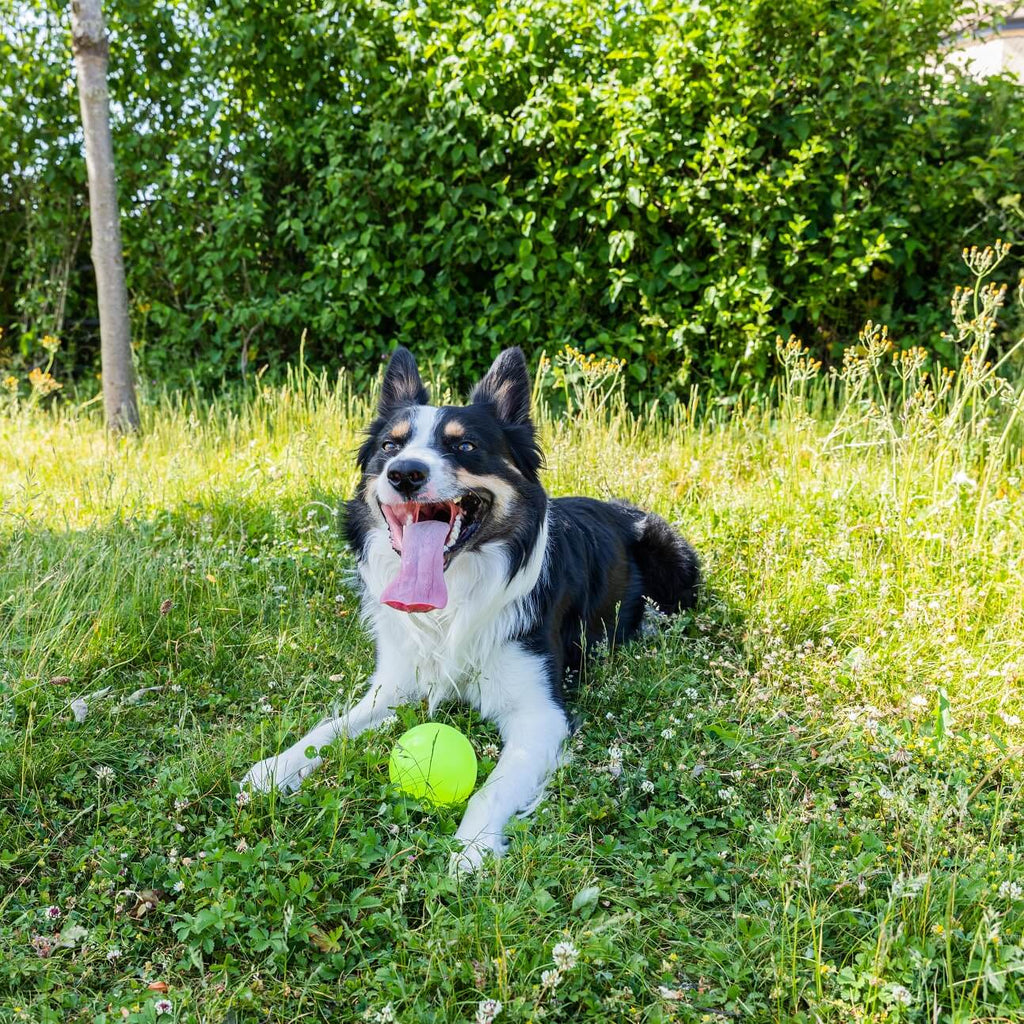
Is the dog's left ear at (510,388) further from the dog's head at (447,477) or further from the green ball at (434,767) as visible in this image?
the green ball at (434,767)

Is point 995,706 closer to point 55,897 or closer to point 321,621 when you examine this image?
point 321,621

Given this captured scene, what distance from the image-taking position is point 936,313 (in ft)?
20.5

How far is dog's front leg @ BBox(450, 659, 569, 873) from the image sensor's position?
2436mm

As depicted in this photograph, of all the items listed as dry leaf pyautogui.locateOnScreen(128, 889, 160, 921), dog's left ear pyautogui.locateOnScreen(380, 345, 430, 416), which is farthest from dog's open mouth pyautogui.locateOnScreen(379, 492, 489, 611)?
dry leaf pyautogui.locateOnScreen(128, 889, 160, 921)

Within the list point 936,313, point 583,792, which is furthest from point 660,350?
point 583,792

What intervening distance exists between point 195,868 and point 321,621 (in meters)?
1.63

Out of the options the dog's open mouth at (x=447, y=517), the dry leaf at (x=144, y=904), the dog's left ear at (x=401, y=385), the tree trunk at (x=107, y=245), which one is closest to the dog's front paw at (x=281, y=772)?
the dry leaf at (x=144, y=904)

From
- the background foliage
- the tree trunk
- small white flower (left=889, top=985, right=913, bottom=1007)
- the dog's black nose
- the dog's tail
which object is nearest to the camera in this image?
small white flower (left=889, top=985, right=913, bottom=1007)

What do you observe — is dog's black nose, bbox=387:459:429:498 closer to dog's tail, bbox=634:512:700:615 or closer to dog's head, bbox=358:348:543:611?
dog's head, bbox=358:348:543:611

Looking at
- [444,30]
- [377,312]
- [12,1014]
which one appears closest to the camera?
[12,1014]

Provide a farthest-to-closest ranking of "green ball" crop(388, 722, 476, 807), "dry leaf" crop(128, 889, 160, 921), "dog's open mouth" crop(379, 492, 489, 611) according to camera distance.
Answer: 1. "dog's open mouth" crop(379, 492, 489, 611)
2. "green ball" crop(388, 722, 476, 807)
3. "dry leaf" crop(128, 889, 160, 921)

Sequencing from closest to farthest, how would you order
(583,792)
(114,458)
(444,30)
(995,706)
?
(583,792) < (995,706) < (114,458) < (444,30)

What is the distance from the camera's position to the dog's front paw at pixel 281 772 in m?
2.63

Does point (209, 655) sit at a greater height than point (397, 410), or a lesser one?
lesser
